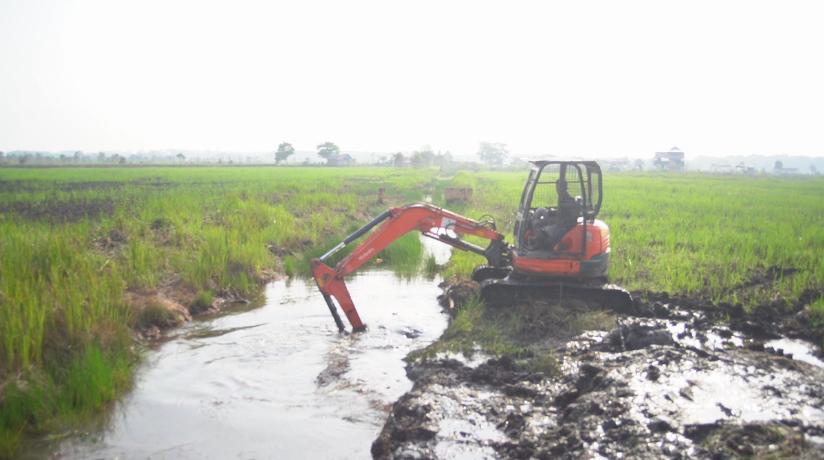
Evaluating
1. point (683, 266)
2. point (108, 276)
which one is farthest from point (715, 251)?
point (108, 276)

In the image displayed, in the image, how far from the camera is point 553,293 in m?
8.24

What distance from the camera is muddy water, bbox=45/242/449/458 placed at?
16.2 ft

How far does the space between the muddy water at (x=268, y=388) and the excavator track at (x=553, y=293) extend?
3.23 ft

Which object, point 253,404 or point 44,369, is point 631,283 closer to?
point 253,404

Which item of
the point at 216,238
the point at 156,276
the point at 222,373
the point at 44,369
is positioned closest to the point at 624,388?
the point at 222,373

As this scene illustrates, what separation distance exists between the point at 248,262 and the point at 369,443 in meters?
6.63

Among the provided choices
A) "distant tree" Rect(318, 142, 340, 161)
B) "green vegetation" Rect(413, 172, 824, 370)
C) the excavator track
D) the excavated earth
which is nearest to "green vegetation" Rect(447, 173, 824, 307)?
"green vegetation" Rect(413, 172, 824, 370)

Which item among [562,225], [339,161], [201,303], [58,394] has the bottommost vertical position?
[201,303]

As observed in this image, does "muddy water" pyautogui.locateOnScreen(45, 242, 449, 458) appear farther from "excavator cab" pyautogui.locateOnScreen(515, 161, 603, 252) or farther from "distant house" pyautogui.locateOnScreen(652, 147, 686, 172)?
"distant house" pyautogui.locateOnScreen(652, 147, 686, 172)

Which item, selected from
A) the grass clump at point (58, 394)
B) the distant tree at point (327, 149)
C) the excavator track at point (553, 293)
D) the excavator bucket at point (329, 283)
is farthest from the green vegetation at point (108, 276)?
the distant tree at point (327, 149)

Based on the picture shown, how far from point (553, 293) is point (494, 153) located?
13718 centimetres

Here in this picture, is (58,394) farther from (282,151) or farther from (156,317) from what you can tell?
(282,151)

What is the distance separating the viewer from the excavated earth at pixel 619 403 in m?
4.31

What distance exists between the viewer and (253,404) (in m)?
5.75
